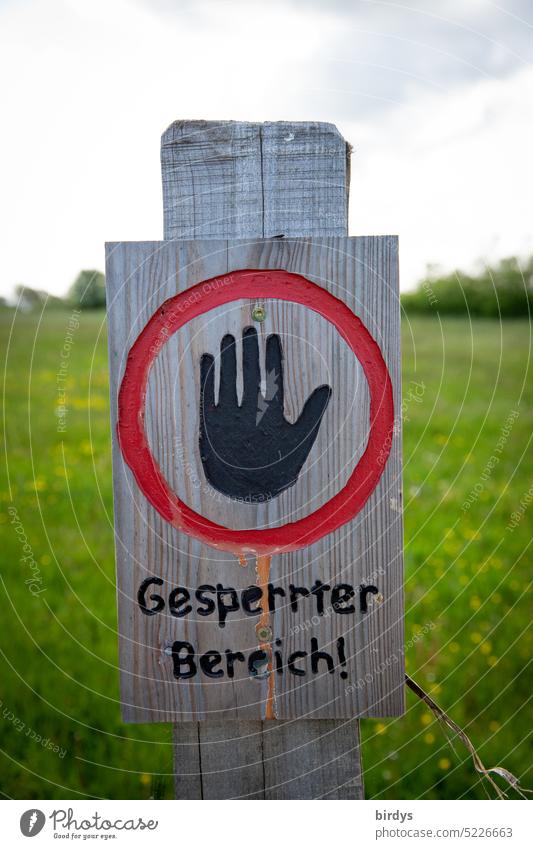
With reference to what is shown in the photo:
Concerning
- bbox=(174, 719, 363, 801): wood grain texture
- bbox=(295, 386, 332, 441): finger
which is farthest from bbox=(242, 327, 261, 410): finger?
bbox=(174, 719, 363, 801): wood grain texture

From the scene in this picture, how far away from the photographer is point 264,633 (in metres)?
1.39

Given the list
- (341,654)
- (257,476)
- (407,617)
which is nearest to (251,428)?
(257,476)

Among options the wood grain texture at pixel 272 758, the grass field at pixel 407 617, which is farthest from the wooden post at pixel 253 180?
the wood grain texture at pixel 272 758

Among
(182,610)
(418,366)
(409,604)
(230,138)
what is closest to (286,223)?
(230,138)

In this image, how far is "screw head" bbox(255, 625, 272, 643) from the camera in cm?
139

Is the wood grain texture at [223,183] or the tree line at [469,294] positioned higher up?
the tree line at [469,294]

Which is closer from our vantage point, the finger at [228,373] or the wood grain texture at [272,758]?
the finger at [228,373]

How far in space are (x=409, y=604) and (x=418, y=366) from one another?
3704mm

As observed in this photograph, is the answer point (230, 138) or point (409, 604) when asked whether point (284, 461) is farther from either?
point (409, 604)

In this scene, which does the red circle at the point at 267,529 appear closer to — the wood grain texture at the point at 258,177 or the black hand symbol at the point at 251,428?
the black hand symbol at the point at 251,428

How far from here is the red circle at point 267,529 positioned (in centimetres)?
136

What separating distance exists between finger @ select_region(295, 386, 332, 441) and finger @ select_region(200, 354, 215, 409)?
0.59 feet

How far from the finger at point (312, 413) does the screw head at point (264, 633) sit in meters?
0.39

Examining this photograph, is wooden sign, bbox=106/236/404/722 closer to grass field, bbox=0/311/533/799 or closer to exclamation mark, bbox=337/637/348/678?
exclamation mark, bbox=337/637/348/678
